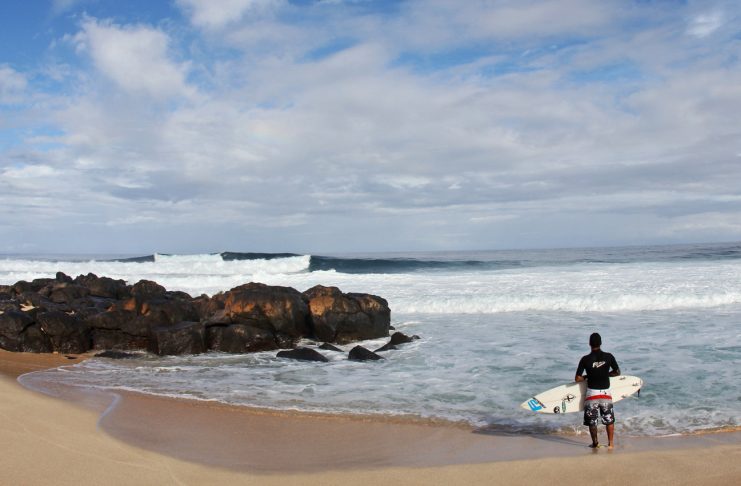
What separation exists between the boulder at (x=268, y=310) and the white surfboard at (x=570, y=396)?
26.3ft

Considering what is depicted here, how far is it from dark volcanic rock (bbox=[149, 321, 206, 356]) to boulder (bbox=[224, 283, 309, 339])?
38.8 inches

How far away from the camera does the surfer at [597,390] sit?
633cm

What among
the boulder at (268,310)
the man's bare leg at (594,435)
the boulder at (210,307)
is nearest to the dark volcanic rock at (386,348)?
the boulder at (268,310)

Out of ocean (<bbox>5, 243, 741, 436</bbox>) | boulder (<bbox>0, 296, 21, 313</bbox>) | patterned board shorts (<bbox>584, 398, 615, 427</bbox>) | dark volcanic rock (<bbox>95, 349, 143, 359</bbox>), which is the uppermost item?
boulder (<bbox>0, 296, 21, 313</bbox>)

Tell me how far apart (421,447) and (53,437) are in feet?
13.2

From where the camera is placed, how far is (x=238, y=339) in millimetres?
13289

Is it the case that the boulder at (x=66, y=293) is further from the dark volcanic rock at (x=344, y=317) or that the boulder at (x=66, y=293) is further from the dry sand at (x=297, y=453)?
the dry sand at (x=297, y=453)

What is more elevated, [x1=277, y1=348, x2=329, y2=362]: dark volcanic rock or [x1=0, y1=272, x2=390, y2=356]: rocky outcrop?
[x1=0, y1=272, x2=390, y2=356]: rocky outcrop

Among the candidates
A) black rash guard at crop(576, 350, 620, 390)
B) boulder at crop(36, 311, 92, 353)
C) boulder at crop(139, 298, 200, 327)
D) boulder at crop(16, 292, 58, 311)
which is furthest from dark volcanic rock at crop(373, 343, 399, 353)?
boulder at crop(16, 292, 58, 311)

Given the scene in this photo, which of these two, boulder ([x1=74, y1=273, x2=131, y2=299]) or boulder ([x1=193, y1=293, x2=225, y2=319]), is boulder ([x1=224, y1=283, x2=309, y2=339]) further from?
boulder ([x1=74, y1=273, x2=131, y2=299])

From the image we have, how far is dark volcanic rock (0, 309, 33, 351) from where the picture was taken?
12828mm

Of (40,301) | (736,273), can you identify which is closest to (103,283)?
(40,301)

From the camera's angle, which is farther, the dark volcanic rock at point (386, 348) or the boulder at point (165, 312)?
the boulder at point (165, 312)

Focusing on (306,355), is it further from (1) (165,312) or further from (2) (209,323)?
(1) (165,312)
